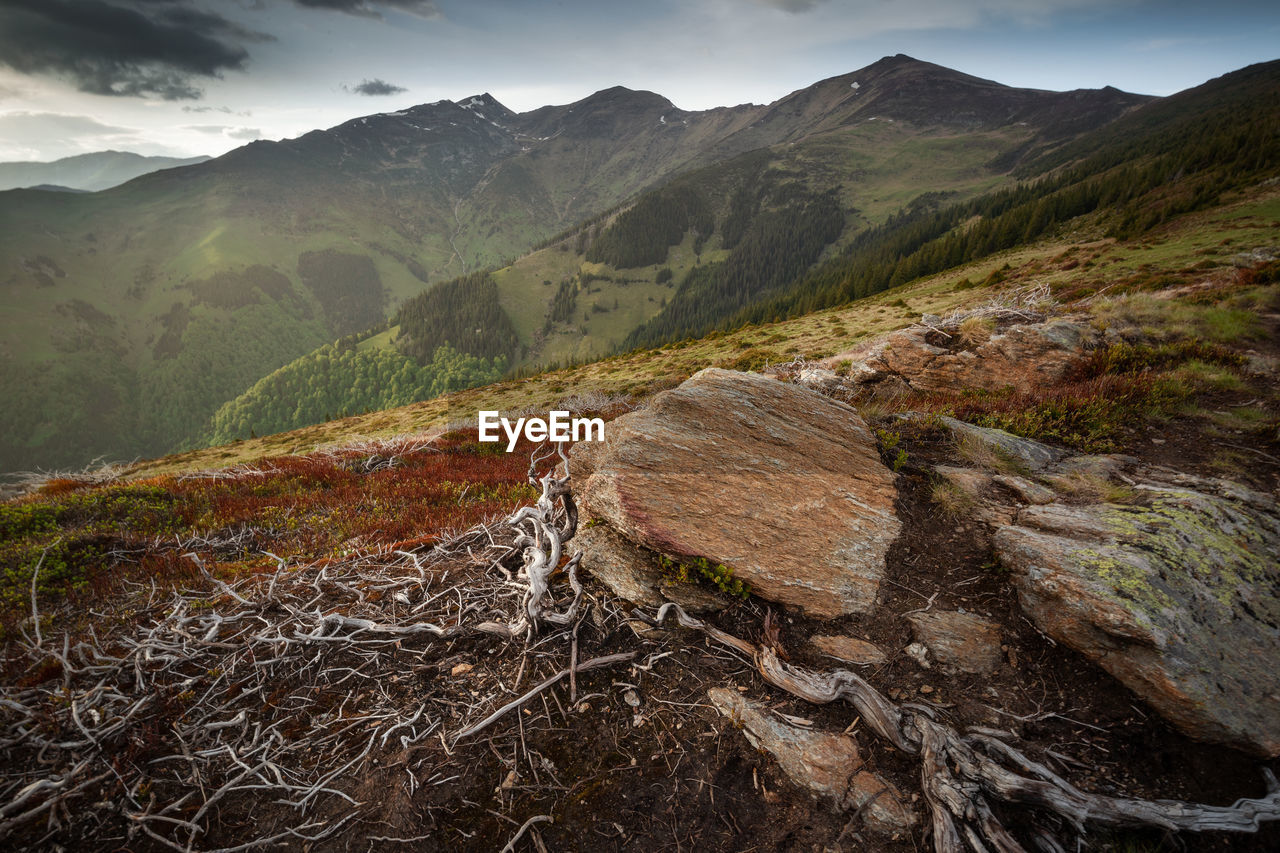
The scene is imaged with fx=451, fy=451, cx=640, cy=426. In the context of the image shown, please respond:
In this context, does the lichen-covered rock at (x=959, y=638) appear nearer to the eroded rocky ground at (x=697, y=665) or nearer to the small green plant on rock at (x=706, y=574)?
the eroded rocky ground at (x=697, y=665)

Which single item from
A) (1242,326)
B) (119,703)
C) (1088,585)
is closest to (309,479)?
(119,703)

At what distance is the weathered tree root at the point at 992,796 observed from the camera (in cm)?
326

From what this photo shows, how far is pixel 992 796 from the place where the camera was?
12.0ft

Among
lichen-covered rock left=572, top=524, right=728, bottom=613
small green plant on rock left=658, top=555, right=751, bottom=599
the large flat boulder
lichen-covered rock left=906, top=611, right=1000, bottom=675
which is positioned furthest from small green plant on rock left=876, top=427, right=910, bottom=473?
lichen-covered rock left=572, top=524, right=728, bottom=613

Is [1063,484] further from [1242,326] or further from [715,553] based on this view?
[1242,326]

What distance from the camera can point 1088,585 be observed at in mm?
4621

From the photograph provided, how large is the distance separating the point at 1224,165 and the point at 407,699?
293ft

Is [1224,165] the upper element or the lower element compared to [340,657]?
upper

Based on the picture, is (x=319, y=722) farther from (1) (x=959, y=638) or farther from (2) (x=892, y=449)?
(2) (x=892, y=449)

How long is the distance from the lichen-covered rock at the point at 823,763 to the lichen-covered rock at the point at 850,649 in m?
0.86

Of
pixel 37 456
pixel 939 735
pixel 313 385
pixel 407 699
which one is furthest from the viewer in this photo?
pixel 37 456

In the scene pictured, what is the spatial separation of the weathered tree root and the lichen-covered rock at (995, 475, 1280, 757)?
0.59 meters

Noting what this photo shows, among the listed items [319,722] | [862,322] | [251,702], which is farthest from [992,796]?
[862,322]

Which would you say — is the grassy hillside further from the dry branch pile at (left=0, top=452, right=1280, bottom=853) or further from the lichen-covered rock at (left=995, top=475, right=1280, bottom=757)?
the dry branch pile at (left=0, top=452, right=1280, bottom=853)
